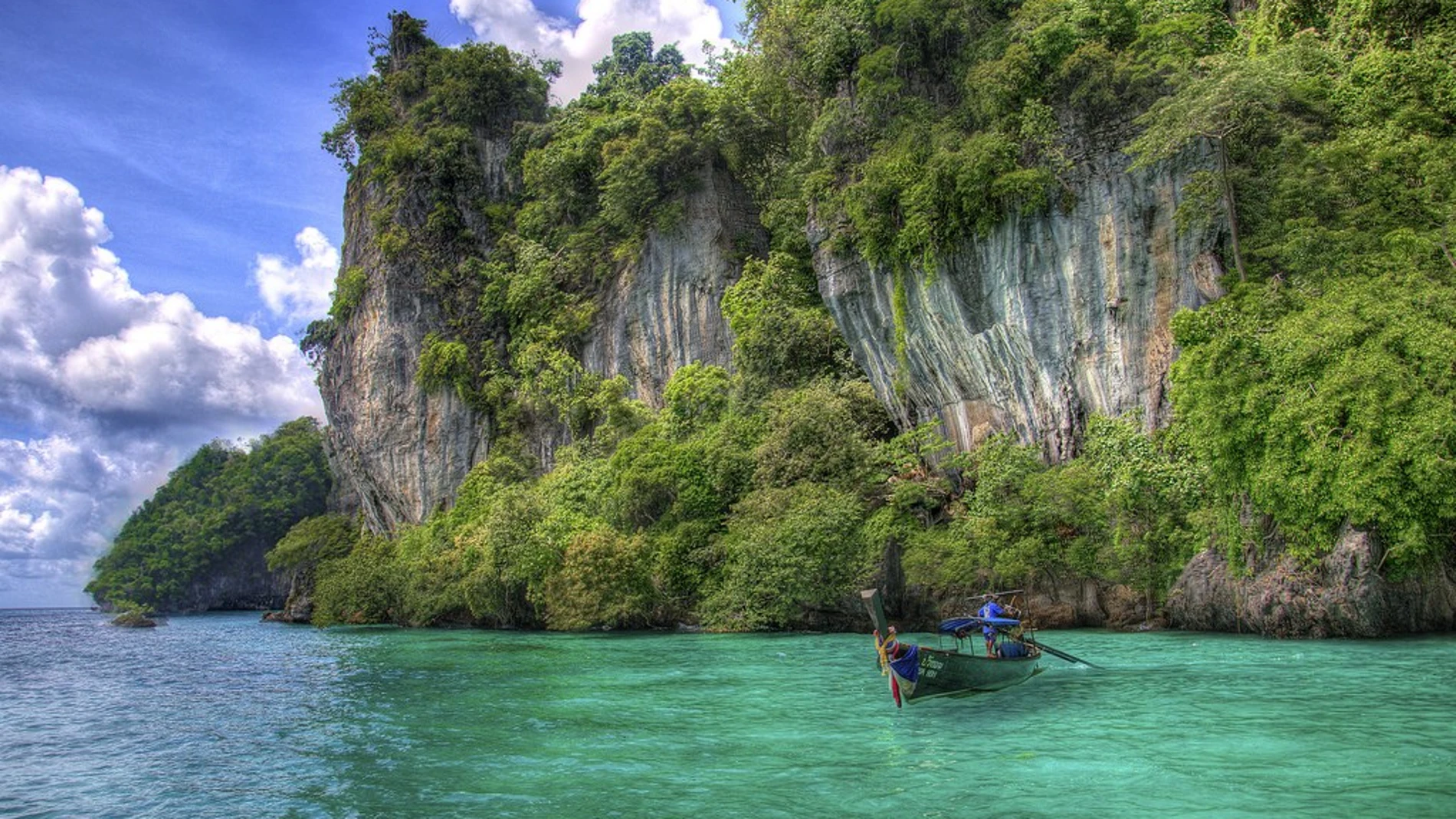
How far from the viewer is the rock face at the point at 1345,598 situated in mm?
16625

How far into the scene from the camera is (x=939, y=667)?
12234 millimetres

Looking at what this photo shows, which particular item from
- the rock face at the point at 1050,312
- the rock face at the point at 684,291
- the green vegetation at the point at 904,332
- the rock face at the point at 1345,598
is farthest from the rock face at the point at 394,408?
the rock face at the point at 1345,598

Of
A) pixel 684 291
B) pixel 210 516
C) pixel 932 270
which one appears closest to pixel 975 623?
pixel 932 270

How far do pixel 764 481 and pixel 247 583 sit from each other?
58003mm

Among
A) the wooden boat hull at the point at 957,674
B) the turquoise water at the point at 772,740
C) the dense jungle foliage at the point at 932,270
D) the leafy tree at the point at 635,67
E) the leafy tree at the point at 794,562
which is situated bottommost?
the turquoise water at the point at 772,740

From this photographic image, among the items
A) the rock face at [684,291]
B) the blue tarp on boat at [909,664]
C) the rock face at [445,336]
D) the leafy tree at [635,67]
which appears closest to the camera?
the blue tarp on boat at [909,664]

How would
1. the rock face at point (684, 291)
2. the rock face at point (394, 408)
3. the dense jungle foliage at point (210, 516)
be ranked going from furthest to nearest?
the dense jungle foliage at point (210, 516)
the rock face at point (394, 408)
the rock face at point (684, 291)

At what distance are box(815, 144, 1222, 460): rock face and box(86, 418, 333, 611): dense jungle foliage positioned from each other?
55.5 metres

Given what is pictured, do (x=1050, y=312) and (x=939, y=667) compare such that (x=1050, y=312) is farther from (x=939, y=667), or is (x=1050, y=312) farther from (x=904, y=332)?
(x=939, y=667)

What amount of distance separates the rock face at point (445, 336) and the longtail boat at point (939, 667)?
25171 mm

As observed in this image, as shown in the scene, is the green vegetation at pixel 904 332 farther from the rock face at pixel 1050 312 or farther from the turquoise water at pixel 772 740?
the turquoise water at pixel 772 740

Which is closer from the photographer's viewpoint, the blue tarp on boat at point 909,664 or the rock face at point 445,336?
the blue tarp on boat at point 909,664

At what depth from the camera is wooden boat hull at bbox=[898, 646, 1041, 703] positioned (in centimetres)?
1220

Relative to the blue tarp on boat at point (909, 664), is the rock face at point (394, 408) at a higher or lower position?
higher
